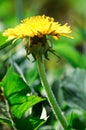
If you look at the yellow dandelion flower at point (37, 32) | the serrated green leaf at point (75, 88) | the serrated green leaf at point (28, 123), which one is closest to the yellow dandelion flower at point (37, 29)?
the yellow dandelion flower at point (37, 32)

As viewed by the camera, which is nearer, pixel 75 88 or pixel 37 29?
pixel 37 29

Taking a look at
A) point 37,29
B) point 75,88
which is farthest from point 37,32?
point 75,88

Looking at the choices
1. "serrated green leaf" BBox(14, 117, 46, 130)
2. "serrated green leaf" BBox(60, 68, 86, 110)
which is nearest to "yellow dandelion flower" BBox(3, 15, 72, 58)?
"serrated green leaf" BBox(14, 117, 46, 130)

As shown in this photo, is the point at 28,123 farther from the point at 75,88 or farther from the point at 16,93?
the point at 75,88

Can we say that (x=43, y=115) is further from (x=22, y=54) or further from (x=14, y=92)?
(x=22, y=54)

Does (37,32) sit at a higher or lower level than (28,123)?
higher

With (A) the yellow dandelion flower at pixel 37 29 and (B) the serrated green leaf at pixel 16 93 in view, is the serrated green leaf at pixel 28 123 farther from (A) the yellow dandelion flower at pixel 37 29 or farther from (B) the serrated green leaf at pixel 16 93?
(A) the yellow dandelion flower at pixel 37 29
